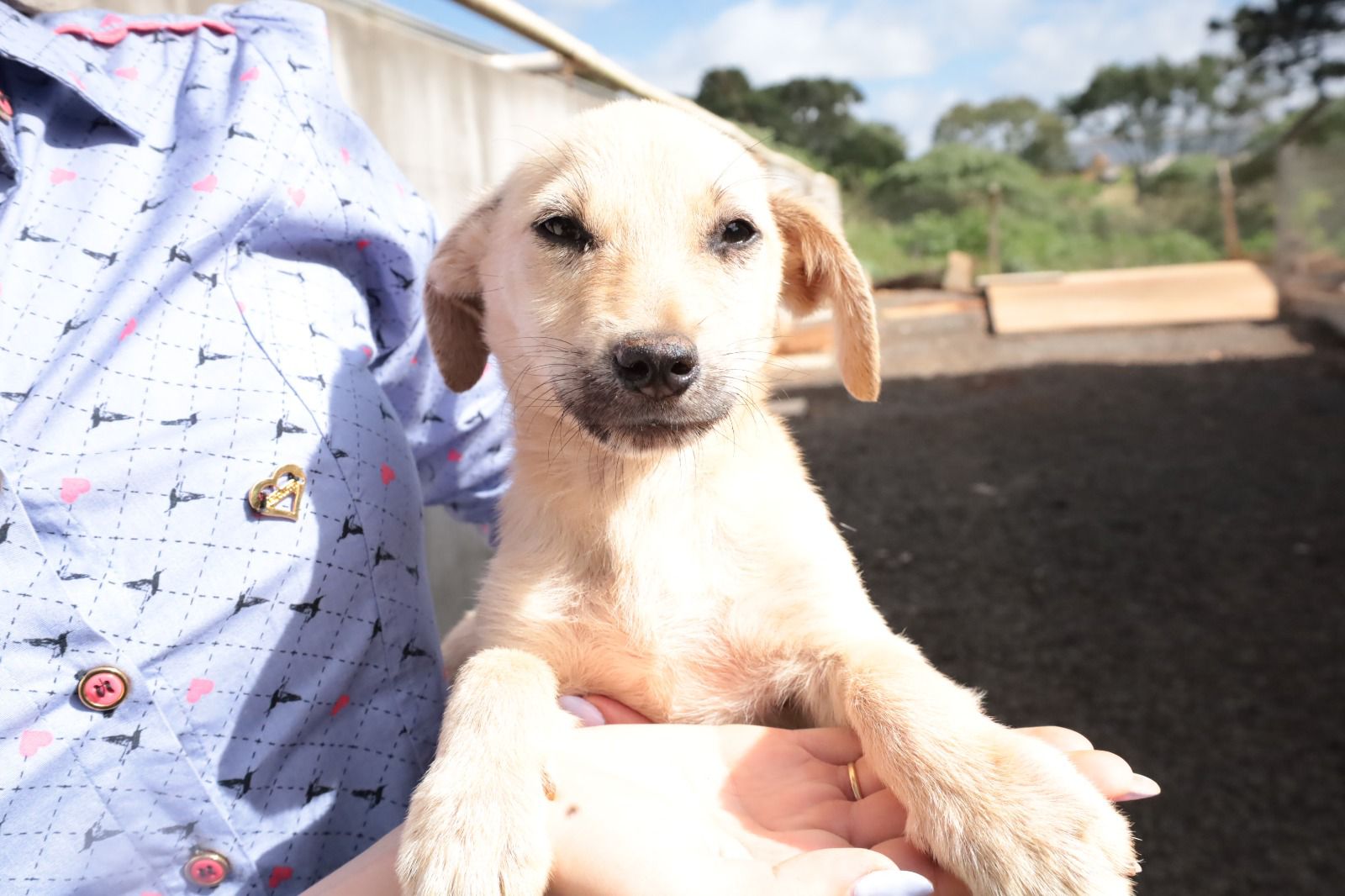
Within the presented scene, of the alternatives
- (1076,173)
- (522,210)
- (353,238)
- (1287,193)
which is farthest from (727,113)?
(1076,173)

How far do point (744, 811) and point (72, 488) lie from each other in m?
1.32

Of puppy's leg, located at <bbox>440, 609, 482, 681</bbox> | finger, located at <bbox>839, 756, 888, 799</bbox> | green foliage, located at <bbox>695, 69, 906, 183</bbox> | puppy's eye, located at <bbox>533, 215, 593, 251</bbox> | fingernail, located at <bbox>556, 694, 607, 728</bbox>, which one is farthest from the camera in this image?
green foliage, located at <bbox>695, 69, 906, 183</bbox>

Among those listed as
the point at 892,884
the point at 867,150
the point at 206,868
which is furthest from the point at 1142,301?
the point at 206,868

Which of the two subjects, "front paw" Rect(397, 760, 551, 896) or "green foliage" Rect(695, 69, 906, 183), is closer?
"front paw" Rect(397, 760, 551, 896)

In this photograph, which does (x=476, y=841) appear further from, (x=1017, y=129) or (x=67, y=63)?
(x=1017, y=129)

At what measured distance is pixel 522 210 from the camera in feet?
8.18

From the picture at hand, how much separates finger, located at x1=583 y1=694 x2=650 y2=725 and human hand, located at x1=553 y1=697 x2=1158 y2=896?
0.25 metres

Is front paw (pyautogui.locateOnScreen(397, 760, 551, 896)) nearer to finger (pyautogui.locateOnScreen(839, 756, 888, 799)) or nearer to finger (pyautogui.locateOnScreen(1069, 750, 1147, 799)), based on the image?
finger (pyautogui.locateOnScreen(839, 756, 888, 799))

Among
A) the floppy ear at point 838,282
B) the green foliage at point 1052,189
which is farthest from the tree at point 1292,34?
the floppy ear at point 838,282

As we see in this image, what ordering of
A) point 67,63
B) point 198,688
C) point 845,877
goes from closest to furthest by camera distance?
point 845,877
point 198,688
point 67,63

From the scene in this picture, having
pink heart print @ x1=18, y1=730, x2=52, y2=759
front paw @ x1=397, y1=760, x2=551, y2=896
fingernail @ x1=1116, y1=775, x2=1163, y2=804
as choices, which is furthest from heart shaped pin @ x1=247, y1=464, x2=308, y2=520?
fingernail @ x1=1116, y1=775, x2=1163, y2=804

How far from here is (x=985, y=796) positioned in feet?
5.25

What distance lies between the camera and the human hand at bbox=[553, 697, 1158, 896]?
4.68 feet

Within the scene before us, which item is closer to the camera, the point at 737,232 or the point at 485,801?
the point at 485,801
